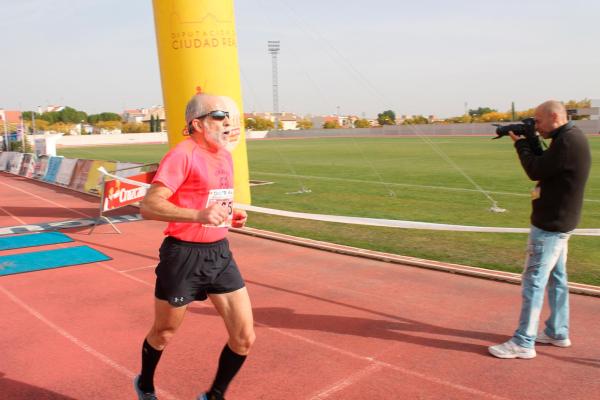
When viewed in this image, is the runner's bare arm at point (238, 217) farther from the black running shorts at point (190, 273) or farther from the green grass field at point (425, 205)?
the green grass field at point (425, 205)

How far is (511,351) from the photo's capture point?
179 inches

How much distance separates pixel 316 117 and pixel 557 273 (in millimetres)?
158125

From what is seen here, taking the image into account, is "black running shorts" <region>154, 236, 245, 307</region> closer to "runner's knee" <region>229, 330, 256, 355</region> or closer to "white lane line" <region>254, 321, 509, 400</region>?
"runner's knee" <region>229, 330, 256, 355</region>

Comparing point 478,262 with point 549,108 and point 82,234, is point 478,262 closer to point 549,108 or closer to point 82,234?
point 549,108

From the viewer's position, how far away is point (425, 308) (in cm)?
593

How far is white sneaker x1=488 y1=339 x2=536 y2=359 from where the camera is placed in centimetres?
452

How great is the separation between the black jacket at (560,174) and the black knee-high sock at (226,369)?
2819 mm

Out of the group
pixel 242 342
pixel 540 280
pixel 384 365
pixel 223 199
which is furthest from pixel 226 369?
pixel 540 280

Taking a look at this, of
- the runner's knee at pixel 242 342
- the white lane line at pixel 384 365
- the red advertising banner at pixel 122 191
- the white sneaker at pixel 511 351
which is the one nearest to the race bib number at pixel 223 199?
the runner's knee at pixel 242 342

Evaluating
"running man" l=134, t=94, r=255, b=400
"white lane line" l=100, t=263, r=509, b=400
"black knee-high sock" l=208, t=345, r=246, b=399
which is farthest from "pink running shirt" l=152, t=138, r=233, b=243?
"white lane line" l=100, t=263, r=509, b=400

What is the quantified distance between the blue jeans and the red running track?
32cm

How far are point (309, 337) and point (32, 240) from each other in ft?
24.8

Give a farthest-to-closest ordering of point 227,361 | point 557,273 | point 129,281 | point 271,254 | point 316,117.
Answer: point 316,117
point 271,254
point 129,281
point 557,273
point 227,361

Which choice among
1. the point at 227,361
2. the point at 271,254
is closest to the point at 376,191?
the point at 271,254
